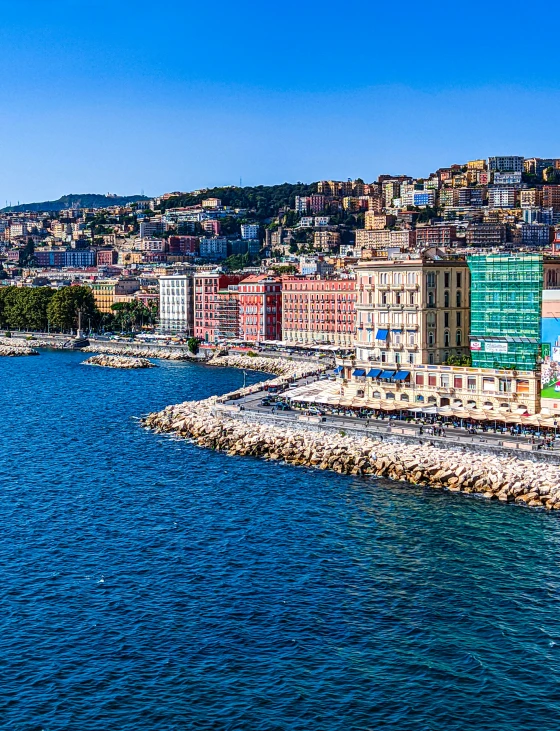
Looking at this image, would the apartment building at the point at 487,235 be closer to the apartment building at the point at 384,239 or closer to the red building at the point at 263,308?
the apartment building at the point at 384,239

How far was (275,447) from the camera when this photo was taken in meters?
41.6

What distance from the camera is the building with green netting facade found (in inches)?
1764

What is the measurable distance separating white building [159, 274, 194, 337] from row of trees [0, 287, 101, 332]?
389 inches

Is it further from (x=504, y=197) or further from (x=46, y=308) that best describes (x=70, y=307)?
(x=504, y=197)

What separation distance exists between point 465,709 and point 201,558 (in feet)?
34.0

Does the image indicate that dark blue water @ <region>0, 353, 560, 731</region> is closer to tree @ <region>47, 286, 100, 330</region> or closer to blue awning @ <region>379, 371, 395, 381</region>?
blue awning @ <region>379, 371, 395, 381</region>

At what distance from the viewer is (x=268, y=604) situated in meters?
24.3

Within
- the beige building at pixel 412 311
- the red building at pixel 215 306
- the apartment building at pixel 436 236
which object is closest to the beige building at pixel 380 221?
the apartment building at pixel 436 236

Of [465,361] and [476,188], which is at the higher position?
[476,188]

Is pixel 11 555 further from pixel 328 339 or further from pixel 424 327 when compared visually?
pixel 328 339

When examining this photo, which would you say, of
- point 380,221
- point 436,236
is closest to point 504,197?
point 380,221

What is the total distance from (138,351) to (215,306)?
31.8 feet

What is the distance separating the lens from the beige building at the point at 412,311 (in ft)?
159

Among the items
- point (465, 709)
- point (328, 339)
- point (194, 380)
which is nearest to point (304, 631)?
point (465, 709)
